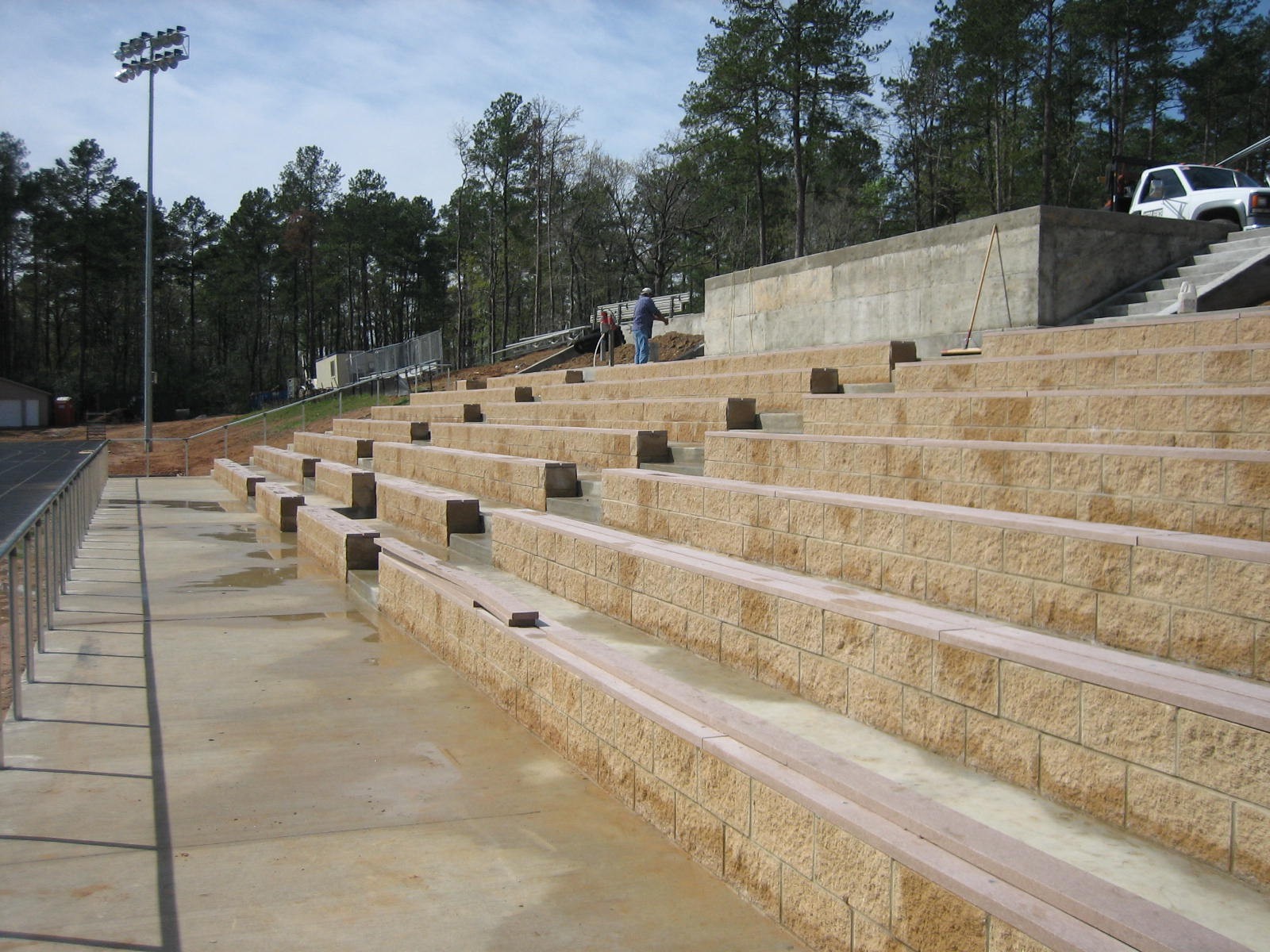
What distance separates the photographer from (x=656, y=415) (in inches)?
397

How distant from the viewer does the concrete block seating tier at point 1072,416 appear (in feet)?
15.4

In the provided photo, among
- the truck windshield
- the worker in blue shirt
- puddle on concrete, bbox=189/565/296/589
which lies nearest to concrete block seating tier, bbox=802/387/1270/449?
puddle on concrete, bbox=189/565/296/589

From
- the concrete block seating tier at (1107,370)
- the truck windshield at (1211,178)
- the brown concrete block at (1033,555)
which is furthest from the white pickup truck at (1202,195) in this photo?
the brown concrete block at (1033,555)

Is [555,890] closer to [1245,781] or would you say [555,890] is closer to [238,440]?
[1245,781]

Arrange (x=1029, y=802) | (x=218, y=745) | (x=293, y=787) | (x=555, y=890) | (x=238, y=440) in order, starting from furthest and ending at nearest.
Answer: (x=238, y=440)
(x=218, y=745)
(x=293, y=787)
(x=555, y=890)
(x=1029, y=802)

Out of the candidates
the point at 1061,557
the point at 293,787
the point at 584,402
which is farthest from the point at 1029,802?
the point at 584,402

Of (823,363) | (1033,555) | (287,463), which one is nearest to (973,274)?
(823,363)

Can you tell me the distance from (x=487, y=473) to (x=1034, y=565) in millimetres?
7391

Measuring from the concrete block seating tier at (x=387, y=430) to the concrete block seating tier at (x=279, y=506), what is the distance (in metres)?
2.67

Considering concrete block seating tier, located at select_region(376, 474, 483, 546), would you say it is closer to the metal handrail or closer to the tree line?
the metal handrail

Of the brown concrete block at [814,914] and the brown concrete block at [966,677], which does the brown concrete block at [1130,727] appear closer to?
the brown concrete block at [966,677]

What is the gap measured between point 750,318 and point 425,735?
908 centimetres

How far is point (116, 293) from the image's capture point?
2709 inches

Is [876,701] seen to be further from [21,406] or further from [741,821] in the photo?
[21,406]
